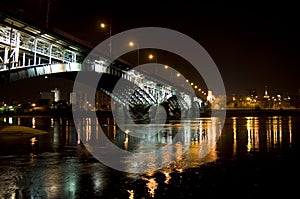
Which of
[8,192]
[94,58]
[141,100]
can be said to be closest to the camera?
[8,192]

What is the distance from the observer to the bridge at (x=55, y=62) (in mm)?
34781

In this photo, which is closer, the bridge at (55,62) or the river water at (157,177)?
the river water at (157,177)

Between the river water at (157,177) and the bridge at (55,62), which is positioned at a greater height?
the bridge at (55,62)

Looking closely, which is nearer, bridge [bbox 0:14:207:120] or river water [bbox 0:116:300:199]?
river water [bbox 0:116:300:199]

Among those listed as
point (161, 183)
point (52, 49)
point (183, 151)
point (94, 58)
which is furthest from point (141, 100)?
point (161, 183)

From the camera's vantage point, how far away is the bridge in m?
34.8

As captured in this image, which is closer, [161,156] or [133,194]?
[133,194]

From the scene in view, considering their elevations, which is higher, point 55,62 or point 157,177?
point 55,62

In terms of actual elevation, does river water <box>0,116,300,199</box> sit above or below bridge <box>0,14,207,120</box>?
below

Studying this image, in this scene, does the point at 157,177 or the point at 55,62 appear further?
the point at 55,62

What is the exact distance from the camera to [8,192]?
287 inches

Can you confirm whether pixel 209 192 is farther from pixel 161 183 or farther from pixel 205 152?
pixel 205 152

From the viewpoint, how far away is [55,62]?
1807 inches

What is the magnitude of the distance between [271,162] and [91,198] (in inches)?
265
